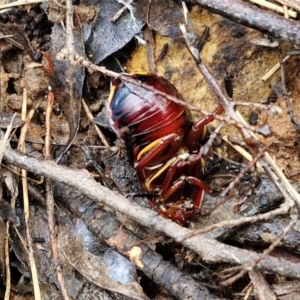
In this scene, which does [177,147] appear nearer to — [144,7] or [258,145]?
[258,145]

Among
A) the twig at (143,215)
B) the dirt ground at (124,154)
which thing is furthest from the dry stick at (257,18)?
the twig at (143,215)

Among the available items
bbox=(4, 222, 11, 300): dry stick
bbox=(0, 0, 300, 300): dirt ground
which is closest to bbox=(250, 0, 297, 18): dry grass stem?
bbox=(0, 0, 300, 300): dirt ground

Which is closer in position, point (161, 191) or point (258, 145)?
point (258, 145)

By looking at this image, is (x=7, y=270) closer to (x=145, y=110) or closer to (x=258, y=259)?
(x=145, y=110)

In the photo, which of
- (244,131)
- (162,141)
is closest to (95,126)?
(162,141)

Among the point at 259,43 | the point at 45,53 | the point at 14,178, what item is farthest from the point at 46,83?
the point at 259,43

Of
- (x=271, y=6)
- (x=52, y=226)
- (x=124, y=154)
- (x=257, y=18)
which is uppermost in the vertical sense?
(x=271, y=6)

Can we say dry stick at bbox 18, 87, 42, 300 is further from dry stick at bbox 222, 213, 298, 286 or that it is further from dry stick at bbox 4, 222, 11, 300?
dry stick at bbox 222, 213, 298, 286
